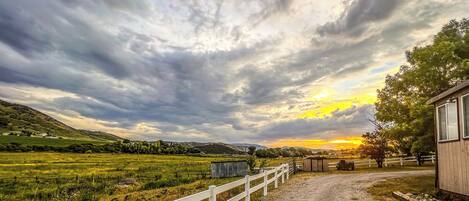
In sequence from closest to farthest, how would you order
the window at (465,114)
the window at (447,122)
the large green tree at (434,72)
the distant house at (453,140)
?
1. the window at (465,114)
2. the distant house at (453,140)
3. the window at (447,122)
4. the large green tree at (434,72)

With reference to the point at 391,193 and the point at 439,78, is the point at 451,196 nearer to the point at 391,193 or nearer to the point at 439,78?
the point at 391,193

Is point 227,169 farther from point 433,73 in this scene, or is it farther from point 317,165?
point 433,73

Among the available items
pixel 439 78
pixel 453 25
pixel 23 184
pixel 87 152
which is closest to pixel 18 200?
pixel 23 184

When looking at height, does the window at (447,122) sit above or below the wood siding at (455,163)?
above

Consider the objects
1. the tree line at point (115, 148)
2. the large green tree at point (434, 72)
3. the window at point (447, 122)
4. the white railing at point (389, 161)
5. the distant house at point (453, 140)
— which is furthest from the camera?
the tree line at point (115, 148)

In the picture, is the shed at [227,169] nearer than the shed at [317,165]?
Yes

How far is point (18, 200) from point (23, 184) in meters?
10.6

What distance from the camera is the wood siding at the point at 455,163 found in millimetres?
12344

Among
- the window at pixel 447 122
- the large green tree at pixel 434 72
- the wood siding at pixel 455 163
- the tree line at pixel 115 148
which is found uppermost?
the large green tree at pixel 434 72

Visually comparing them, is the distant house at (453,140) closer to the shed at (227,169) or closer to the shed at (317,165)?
the shed at (227,169)

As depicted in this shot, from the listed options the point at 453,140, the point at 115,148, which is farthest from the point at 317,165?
the point at 115,148

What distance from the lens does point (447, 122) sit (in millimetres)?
13977

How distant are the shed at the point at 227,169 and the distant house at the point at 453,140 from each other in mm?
17259

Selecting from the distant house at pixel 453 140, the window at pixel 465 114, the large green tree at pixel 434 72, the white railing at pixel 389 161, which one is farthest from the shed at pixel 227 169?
the window at pixel 465 114
